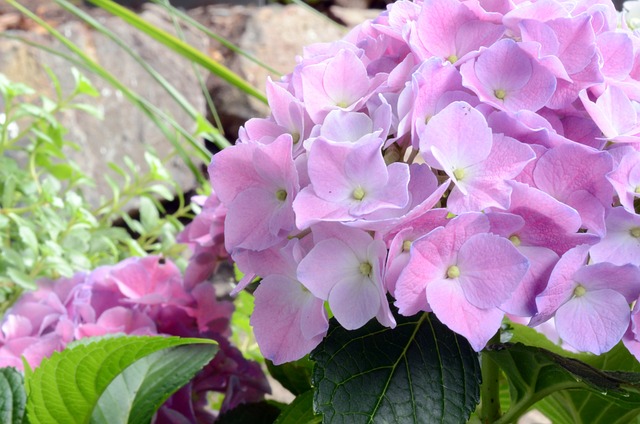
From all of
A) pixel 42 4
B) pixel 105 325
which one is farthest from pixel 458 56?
pixel 42 4

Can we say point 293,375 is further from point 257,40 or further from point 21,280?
point 257,40

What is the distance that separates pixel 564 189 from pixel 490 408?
0.18 metres

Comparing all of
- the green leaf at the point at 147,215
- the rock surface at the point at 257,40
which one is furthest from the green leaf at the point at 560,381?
the rock surface at the point at 257,40

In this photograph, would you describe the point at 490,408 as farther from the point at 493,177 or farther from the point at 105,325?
the point at 105,325

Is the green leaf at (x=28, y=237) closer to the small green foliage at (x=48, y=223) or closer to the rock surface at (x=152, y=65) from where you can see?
the small green foliage at (x=48, y=223)

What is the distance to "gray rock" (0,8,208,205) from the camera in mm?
1519

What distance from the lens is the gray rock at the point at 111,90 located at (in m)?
1.52

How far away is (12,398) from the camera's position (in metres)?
0.57

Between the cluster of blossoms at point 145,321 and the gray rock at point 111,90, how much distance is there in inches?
32.1

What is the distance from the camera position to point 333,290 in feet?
1.31

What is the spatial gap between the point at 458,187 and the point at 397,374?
0.37 ft

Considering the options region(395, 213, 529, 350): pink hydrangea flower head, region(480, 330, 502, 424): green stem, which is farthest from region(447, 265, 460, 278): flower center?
region(480, 330, 502, 424): green stem

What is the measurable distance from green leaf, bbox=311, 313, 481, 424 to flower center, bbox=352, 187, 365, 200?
87mm

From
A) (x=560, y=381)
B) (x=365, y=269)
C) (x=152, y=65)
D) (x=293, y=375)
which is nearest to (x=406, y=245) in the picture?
(x=365, y=269)
